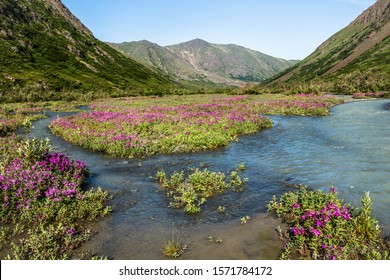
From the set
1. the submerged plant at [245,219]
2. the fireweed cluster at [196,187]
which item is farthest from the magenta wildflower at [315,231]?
the fireweed cluster at [196,187]

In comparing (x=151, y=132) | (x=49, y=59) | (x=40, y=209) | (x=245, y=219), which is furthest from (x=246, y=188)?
(x=49, y=59)

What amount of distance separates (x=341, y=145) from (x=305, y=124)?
385 inches

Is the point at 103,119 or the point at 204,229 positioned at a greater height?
the point at 103,119

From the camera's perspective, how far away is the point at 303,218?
748 cm

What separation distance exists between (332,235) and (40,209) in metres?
8.43

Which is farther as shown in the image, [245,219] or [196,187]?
[196,187]

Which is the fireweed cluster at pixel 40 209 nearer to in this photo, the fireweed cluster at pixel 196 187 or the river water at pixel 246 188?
the river water at pixel 246 188

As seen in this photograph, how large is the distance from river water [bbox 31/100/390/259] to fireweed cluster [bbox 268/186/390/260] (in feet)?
1.82

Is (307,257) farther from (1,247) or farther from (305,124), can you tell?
(305,124)

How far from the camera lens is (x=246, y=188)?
459 inches

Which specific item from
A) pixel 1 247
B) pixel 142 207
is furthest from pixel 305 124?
pixel 1 247

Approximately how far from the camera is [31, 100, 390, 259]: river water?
7.60m

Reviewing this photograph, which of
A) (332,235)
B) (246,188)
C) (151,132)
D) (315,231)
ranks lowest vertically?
(246,188)

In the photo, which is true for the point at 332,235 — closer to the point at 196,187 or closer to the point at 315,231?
the point at 315,231
